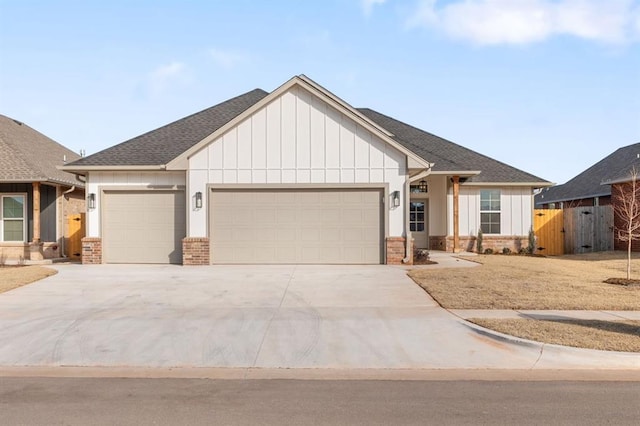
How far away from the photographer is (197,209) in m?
16.2

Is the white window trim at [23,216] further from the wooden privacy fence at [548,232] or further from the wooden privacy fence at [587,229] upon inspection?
the wooden privacy fence at [587,229]

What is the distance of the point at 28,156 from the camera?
19953 mm

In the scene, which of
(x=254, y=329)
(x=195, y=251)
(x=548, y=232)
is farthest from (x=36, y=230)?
(x=548, y=232)

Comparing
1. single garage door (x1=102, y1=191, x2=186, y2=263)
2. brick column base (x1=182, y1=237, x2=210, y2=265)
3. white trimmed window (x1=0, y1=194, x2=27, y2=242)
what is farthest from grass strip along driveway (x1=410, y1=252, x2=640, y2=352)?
white trimmed window (x1=0, y1=194, x2=27, y2=242)

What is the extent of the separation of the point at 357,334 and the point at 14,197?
696 inches

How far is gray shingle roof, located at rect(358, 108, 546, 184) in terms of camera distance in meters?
20.9

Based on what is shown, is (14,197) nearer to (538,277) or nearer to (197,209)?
(197,209)

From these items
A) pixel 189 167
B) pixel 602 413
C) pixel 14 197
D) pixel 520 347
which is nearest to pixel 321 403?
pixel 602 413

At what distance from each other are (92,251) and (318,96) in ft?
31.5

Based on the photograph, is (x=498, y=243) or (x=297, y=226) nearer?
(x=297, y=226)

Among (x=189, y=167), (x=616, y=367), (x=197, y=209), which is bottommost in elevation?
(x=616, y=367)

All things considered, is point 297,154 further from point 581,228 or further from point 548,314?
point 581,228

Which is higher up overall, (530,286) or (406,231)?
(406,231)

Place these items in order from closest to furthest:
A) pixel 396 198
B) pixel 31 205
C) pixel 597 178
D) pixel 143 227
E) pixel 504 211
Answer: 1. pixel 396 198
2. pixel 143 227
3. pixel 31 205
4. pixel 504 211
5. pixel 597 178
